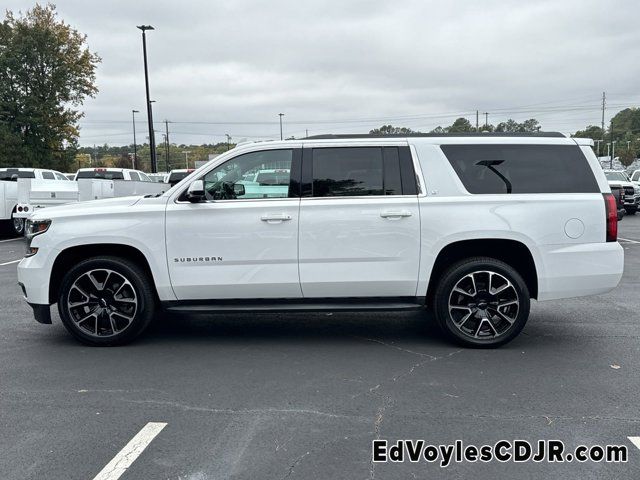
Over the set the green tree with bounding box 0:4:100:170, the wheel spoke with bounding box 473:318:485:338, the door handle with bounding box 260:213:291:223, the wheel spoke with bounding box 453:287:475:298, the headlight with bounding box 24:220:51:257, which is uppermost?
the green tree with bounding box 0:4:100:170

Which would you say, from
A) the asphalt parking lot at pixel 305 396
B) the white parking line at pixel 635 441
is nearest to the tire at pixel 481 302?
the asphalt parking lot at pixel 305 396

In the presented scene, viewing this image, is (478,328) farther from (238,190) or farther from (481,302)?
(238,190)

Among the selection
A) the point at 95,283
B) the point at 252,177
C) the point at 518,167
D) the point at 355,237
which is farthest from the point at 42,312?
the point at 518,167

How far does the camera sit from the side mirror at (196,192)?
5414 millimetres

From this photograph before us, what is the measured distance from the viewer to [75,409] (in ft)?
13.9

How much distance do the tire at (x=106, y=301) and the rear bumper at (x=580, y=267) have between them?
374 centimetres

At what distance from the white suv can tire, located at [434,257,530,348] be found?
0.04 feet

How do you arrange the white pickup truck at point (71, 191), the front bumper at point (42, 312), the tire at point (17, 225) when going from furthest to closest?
the tire at point (17, 225) → the white pickup truck at point (71, 191) → the front bumper at point (42, 312)

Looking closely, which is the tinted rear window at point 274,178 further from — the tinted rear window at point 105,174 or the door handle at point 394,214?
the tinted rear window at point 105,174

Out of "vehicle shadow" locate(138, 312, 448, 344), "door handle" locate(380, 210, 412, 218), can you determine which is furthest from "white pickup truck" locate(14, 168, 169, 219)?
"door handle" locate(380, 210, 412, 218)

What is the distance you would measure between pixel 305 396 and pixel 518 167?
295 cm

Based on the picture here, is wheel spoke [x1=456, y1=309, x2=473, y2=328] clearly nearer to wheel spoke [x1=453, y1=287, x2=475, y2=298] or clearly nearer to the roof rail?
wheel spoke [x1=453, y1=287, x2=475, y2=298]

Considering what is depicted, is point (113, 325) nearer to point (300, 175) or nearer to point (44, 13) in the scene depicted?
point (300, 175)

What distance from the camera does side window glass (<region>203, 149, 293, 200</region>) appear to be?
18.4 feet
